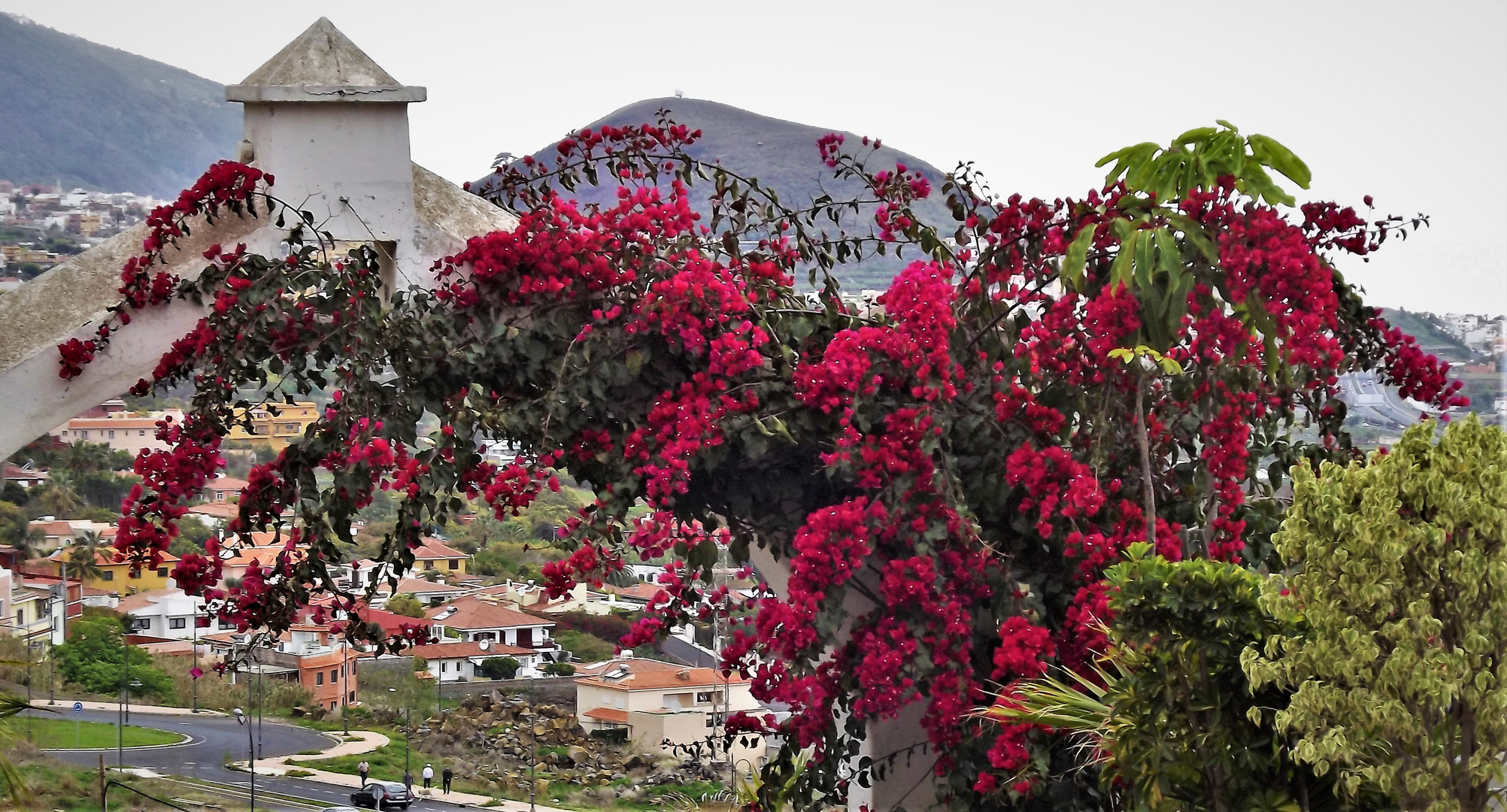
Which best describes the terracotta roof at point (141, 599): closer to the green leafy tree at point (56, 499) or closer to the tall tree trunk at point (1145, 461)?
the green leafy tree at point (56, 499)

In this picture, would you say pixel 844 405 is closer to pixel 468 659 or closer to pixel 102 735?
pixel 468 659

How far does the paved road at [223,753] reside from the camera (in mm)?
16078

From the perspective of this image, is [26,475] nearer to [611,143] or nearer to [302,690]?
[302,690]

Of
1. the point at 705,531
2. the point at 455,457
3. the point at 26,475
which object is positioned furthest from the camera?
the point at 26,475

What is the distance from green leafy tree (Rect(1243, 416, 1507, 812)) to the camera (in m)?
1.83

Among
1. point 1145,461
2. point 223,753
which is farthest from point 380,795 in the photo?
point 1145,461

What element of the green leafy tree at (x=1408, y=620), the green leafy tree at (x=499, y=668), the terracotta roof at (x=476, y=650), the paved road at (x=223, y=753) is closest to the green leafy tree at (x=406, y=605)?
the terracotta roof at (x=476, y=650)

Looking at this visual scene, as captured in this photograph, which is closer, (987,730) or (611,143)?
(987,730)

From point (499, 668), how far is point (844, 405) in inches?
477

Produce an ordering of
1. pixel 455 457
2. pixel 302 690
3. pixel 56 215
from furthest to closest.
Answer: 1. pixel 302 690
2. pixel 56 215
3. pixel 455 457

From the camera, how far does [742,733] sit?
2910 mm

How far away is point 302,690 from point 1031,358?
48.5 ft

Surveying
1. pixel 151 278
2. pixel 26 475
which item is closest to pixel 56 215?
pixel 26 475

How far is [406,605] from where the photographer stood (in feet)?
39.0
